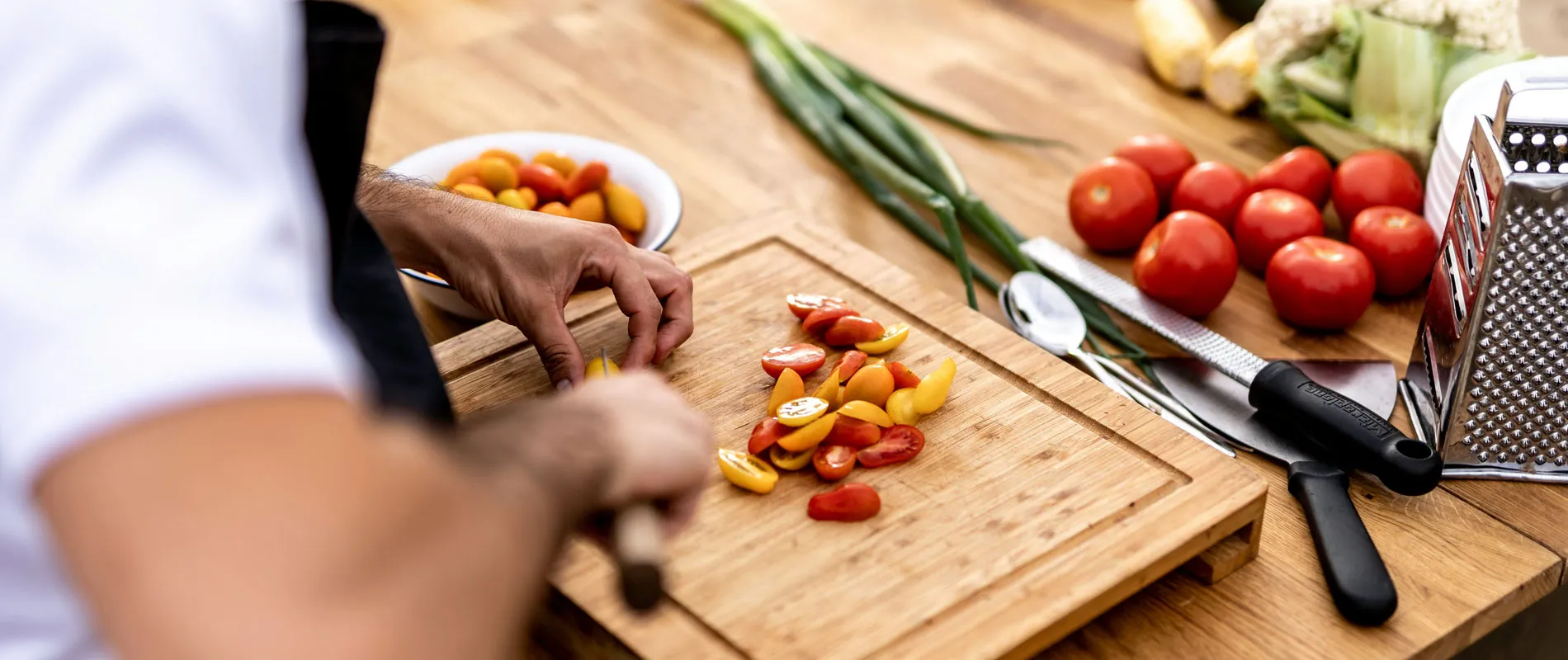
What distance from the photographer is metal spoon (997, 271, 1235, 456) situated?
4.17 ft

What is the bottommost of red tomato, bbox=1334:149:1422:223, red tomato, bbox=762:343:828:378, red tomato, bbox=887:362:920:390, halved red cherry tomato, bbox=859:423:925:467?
red tomato, bbox=762:343:828:378

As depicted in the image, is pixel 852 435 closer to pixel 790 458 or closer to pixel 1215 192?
pixel 790 458

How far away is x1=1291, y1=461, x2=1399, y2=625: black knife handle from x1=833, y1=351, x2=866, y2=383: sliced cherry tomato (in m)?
0.40

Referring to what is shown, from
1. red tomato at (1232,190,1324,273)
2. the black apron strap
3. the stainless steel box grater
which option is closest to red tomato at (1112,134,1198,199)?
red tomato at (1232,190,1324,273)

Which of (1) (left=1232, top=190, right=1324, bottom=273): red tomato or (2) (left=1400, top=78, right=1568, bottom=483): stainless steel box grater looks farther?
(1) (left=1232, top=190, right=1324, bottom=273): red tomato

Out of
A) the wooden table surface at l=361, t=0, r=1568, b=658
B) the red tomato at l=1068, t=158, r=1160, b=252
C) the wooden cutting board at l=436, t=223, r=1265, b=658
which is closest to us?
the wooden cutting board at l=436, t=223, r=1265, b=658

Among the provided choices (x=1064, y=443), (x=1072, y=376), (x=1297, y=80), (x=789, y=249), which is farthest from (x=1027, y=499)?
(x=1297, y=80)

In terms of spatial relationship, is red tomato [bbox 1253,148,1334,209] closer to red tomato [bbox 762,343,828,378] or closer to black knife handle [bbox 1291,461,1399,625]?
black knife handle [bbox 1291,461,1399,625]

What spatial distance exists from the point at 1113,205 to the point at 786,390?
557 millimetres

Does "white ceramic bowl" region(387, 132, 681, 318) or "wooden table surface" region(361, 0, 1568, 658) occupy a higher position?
"white ceramic bowl" region(387, 132, 681, 318)

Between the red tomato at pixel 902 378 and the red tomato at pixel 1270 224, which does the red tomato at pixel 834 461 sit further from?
the red tomato at pixel 1270 224

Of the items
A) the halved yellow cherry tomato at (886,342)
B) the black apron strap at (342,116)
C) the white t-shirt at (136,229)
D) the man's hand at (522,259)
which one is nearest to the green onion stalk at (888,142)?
the halved yellow cherry tomato at (886,342)

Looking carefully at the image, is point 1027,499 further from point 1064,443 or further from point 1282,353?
point 1282,353

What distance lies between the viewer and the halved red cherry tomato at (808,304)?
4.29 ft
